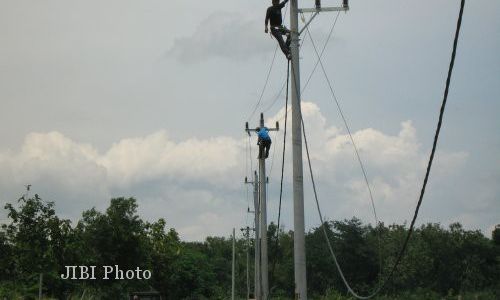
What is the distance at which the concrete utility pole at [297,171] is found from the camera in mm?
10812

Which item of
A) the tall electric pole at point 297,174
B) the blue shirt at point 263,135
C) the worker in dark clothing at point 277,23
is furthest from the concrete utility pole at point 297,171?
the blue shirt at point 263,135

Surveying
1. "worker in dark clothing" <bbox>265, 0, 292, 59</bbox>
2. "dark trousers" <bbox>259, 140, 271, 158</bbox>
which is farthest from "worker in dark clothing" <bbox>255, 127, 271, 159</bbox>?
"worker in dark clothing" <bbox>265, 0, 292, 59</bbox>

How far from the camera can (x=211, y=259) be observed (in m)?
97.5

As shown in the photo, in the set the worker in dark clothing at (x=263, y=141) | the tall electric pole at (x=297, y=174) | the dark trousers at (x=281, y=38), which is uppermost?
the worker in dark clothing at (x=263, y=141)

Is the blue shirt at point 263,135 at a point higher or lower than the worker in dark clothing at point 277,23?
higher

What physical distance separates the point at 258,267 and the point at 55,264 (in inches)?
492

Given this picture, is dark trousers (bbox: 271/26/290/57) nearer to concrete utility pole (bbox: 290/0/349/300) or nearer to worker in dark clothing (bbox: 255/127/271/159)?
concrete utility pole (bbox: 290/0/349/300)

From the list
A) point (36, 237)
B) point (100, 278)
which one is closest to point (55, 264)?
point (36, 237)

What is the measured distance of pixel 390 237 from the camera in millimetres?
72688

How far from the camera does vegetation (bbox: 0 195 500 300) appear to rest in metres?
36.1

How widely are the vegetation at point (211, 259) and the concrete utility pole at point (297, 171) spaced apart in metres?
1.32

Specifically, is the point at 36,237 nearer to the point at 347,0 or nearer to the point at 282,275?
the point at 347,0

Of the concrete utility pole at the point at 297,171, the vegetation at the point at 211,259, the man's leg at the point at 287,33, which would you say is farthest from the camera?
the vegetation at the point at 211,259

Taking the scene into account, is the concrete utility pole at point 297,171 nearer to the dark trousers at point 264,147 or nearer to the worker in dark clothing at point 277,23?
the worker in dark clothing at point 277,23
